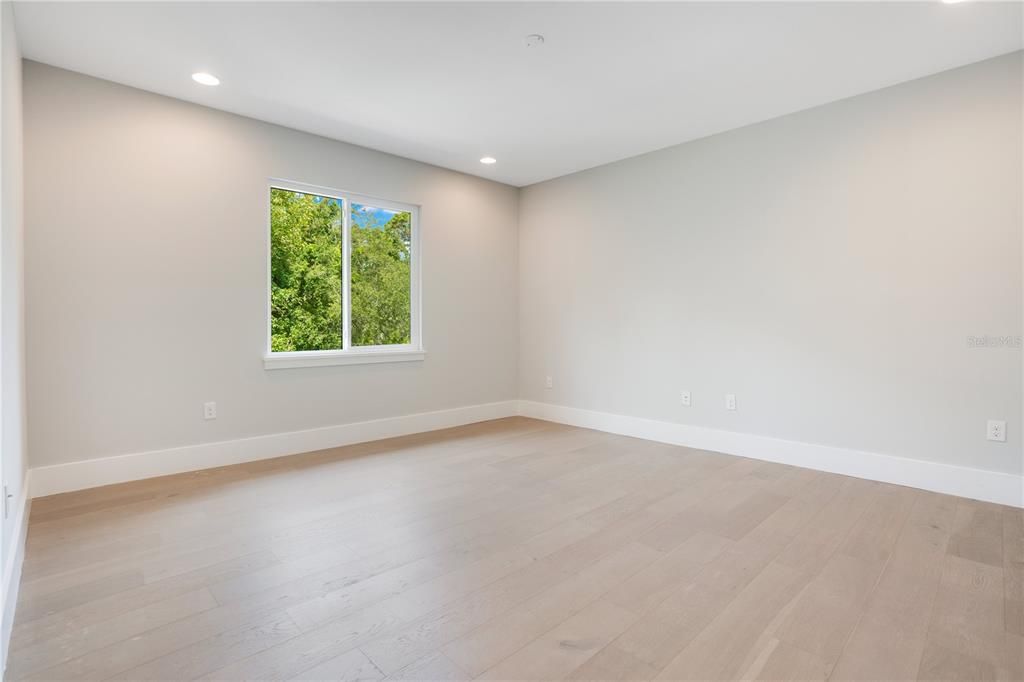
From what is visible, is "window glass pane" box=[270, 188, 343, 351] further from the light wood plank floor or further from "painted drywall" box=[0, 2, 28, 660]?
"painted drywall" box=[0, 2, 28, 660]

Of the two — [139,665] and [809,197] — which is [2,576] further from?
[809,197]

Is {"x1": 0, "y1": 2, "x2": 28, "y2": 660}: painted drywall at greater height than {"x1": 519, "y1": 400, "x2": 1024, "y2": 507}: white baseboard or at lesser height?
greater

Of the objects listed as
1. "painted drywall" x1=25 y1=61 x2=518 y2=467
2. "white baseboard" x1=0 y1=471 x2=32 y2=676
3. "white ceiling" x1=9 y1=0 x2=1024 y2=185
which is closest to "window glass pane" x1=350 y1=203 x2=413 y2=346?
"painted drywall" x1=25 y1=61 x2=518 y2=467

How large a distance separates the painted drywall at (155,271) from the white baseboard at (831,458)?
2.25m

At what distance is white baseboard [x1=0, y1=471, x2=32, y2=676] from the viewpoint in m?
1.54

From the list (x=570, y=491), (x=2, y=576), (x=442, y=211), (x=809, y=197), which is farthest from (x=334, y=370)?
(x=809, y=197)

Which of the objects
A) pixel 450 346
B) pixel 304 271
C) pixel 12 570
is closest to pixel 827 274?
pixel 450 346

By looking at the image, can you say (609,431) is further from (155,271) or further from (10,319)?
(10,319)

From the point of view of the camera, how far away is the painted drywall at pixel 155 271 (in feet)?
9.64

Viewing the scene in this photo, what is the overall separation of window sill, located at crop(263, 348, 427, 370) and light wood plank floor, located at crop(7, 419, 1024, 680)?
0.88 meters

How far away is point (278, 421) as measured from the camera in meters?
3.84

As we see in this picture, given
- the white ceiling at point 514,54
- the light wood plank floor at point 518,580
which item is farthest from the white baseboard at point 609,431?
the white ceiling at point 514,54
